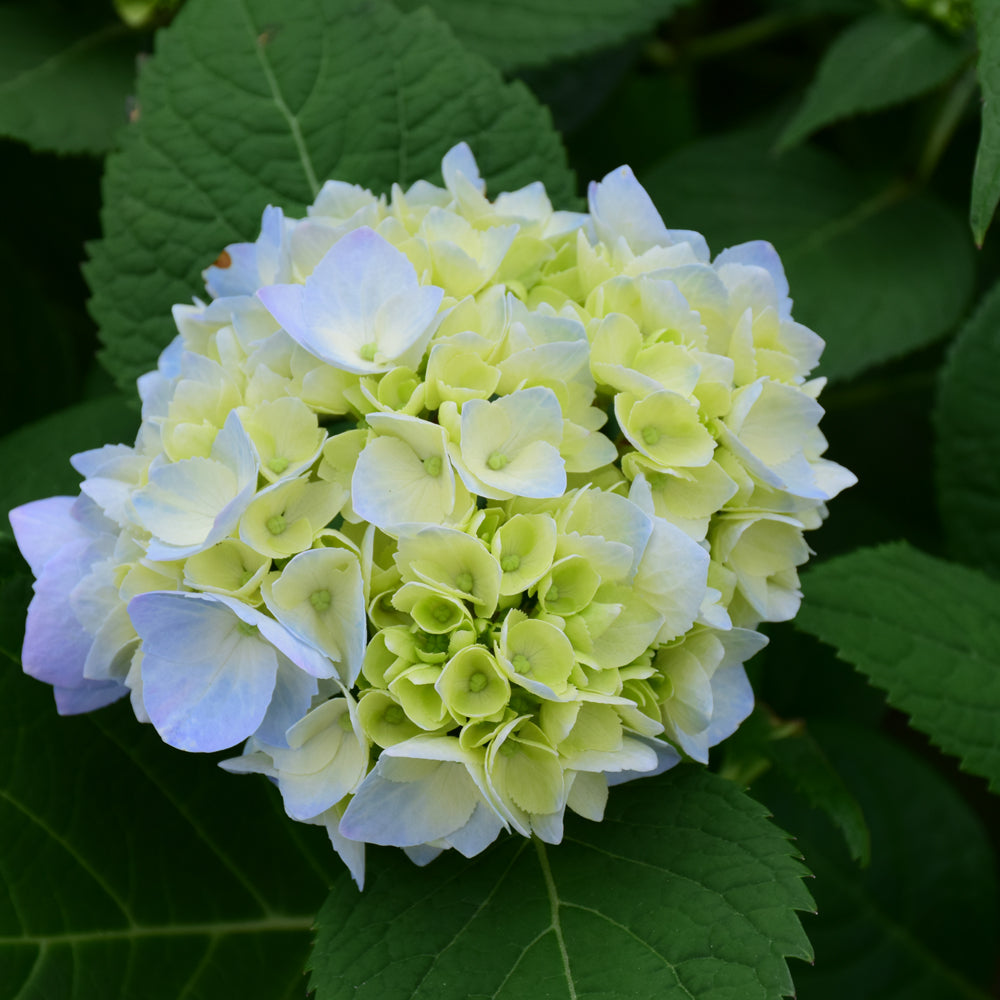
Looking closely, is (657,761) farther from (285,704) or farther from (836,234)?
(836,234)

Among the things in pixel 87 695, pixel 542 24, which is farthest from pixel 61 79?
pixel 87 695

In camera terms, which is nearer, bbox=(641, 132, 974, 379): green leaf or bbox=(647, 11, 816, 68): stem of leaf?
bbox=(641, 132, 974, 379): green leaf

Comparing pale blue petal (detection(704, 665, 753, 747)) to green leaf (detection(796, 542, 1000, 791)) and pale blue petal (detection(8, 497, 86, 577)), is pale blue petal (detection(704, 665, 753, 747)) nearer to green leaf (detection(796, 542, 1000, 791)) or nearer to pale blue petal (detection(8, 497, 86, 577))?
green leaf (detection(796, 542, 1000, 791))

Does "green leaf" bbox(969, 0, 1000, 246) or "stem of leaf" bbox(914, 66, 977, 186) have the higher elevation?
"green leaf" bbox(969, 0, 1000, 246)

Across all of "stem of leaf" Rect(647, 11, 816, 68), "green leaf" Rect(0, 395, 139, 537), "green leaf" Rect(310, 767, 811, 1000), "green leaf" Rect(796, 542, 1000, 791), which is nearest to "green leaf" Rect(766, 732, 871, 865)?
"green leaf" Rect(796, 542, 1000, 791)

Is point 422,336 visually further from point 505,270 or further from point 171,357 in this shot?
point 171,357

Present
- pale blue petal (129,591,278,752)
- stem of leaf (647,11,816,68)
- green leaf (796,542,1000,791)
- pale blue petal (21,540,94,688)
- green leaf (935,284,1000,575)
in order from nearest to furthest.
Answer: pale blue petal (129,591,278,752)
pale blue petal (21,540,94,688)
green leaf (796,542,1000,791)
green leaf (935,284,1000,575)
stem of leaf (647,11,816,68)
